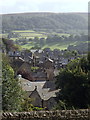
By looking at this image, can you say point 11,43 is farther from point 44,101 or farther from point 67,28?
point 44,101

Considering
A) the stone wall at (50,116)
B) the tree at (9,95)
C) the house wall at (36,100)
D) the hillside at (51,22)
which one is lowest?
the house wall at (36,100)

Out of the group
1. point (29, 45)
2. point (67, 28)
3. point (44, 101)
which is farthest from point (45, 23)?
point (29, 45)

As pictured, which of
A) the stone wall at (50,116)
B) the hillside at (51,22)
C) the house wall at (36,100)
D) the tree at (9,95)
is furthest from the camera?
the hillside at (51,22)

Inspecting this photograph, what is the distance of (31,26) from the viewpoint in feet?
87.3

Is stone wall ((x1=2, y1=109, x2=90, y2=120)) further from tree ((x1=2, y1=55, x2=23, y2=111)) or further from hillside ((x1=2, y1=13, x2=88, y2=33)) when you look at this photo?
hillside ((x1=2, y1=13, x2=88, y2=33))

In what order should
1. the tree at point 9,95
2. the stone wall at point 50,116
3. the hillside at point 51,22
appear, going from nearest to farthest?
the stone wall at point 50,116, the tree at point 9,95, the hillside at point 51,22

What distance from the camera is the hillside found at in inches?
651

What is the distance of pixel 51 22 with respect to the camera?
78.8ft

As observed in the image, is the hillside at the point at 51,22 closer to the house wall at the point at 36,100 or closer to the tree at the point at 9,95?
the house wall at the point at 36,100

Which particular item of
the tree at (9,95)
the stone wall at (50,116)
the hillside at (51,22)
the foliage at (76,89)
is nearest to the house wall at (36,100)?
the tree at (9,95)

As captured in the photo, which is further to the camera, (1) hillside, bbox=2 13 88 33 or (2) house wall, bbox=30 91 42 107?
(1) hillside, bbox=2 13 88 33

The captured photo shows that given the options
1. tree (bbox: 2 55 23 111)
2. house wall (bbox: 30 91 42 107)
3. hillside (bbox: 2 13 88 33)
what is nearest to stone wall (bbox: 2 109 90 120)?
tree (bbox: 2 55 23 111)

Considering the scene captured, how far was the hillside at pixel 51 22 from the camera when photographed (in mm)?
16531

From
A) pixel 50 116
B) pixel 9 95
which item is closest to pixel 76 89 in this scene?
pixel 9 95
